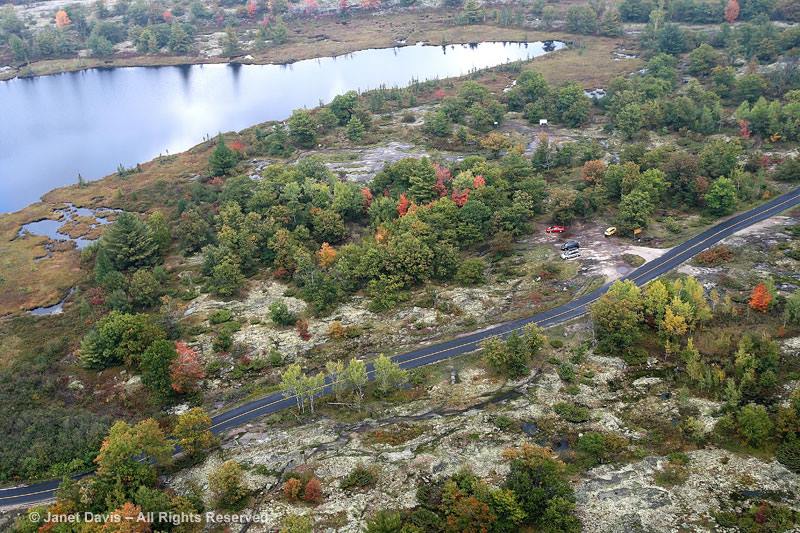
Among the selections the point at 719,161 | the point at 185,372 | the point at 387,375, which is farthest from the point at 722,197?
the point at 185,372

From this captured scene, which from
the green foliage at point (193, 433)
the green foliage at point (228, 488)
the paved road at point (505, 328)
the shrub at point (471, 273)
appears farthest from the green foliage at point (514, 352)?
the green foliage at point (193, 433)

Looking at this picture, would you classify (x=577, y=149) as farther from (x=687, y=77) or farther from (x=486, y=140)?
(x=687, y=77)

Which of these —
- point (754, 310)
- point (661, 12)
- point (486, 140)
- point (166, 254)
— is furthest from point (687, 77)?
point (166, 254)

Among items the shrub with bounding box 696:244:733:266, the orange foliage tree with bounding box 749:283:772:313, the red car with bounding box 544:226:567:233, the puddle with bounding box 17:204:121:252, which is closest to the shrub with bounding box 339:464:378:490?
the orange foliage tree with bounding box 749:283:772:313

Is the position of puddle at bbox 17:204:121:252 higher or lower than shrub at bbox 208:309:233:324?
higher

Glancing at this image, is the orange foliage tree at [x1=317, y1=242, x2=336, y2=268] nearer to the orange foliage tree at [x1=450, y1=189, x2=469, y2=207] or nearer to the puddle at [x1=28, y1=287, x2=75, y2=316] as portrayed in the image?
the orange foliage tree at [x1=450, y1=189, x2=469, y2=207]

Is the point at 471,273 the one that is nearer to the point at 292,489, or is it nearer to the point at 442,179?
the point at 442,179
